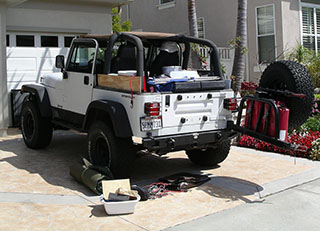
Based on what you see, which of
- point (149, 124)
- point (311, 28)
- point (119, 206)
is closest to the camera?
point (119, 206)

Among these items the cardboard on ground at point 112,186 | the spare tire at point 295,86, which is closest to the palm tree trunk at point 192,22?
the spare tire at point 295,86

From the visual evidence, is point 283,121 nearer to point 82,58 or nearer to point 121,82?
point 121,82

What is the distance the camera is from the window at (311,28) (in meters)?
14.8

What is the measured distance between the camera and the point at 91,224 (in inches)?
188

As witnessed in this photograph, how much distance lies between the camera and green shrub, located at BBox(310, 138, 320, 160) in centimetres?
767

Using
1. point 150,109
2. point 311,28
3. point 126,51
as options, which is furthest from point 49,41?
point 311,28

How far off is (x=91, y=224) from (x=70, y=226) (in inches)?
9.1

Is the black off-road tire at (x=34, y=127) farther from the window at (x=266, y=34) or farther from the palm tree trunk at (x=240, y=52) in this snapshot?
the window at (x=266, y=34)

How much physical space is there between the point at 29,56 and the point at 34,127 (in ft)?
11.3

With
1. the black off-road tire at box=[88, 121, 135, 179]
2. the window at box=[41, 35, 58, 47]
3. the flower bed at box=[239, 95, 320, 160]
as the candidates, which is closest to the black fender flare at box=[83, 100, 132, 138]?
the black off-road tire at box=[88, 121, 135, 179]

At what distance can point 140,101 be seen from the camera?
18.5 ft

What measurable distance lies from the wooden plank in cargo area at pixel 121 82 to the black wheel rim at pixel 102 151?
0.80m

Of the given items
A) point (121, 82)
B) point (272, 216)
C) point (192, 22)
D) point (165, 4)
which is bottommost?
point (272, 216)

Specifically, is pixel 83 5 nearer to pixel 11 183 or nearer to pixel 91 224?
pixel 11 183
